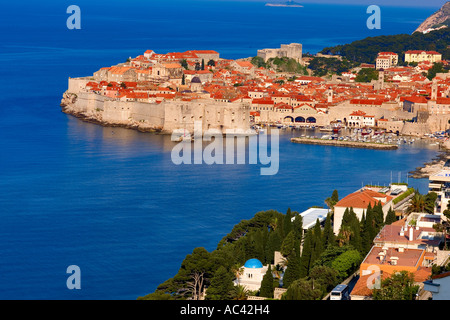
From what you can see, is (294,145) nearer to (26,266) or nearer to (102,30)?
(26,266)

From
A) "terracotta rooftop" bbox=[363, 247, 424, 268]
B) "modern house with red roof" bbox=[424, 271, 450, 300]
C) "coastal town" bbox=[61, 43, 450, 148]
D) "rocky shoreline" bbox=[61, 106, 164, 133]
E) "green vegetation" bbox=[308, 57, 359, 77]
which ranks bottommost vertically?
"terracotta rooftop" bbox=[363, 247, 424, 268]

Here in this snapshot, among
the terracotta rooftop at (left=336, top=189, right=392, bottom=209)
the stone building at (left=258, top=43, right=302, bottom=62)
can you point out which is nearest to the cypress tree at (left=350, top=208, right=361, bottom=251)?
the terracotta rooftop at (left=336, top=189, right=392, bottom=209)

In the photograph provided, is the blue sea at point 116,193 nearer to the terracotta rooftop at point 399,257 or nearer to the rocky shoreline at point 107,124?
the rocky shoreline at point 107,124

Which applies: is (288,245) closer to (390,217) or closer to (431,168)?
(390,217)

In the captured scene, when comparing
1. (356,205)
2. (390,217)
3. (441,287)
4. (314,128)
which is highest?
(314,128)

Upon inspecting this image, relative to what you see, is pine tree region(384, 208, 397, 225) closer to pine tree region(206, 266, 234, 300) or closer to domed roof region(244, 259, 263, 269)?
domed roof region(244, 259, 263, 269)

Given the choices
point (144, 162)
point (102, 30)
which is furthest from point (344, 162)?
point (102, 30)

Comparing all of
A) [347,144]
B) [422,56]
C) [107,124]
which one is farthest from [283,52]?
[347,144]
